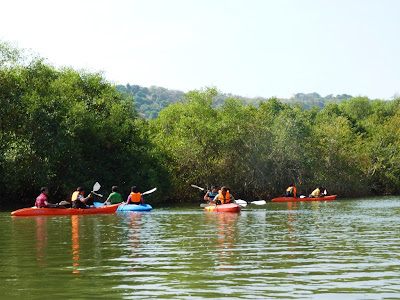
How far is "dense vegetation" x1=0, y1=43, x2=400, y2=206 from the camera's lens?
29.9m

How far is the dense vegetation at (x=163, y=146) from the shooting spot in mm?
29938

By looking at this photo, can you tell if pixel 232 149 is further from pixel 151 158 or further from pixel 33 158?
pixel 33 158

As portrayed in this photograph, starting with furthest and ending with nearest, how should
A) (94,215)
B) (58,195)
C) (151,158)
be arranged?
(151,158), (58,195), (94,215)

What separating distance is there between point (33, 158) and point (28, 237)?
1509 cm

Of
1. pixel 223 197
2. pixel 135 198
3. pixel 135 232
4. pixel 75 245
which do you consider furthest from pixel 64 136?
pixel 75 245

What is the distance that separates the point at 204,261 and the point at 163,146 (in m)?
30.1

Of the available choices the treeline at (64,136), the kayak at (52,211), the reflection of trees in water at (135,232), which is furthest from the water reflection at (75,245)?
the treeline at (64,136)

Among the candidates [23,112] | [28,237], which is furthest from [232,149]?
[28,237]

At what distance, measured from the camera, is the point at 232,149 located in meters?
42.5

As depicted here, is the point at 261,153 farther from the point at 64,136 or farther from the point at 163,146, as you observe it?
the point at 64,136

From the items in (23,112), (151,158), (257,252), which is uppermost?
(23,112)

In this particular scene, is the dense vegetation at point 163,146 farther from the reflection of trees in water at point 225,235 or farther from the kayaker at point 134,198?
the reflection of trees in water at point 225,235

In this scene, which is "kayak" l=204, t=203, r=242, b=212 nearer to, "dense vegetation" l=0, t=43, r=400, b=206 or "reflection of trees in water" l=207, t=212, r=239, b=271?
"reflection of trees in water" l=207, t=212, r=239, b=271

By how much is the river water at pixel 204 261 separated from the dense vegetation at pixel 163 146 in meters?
12.9
